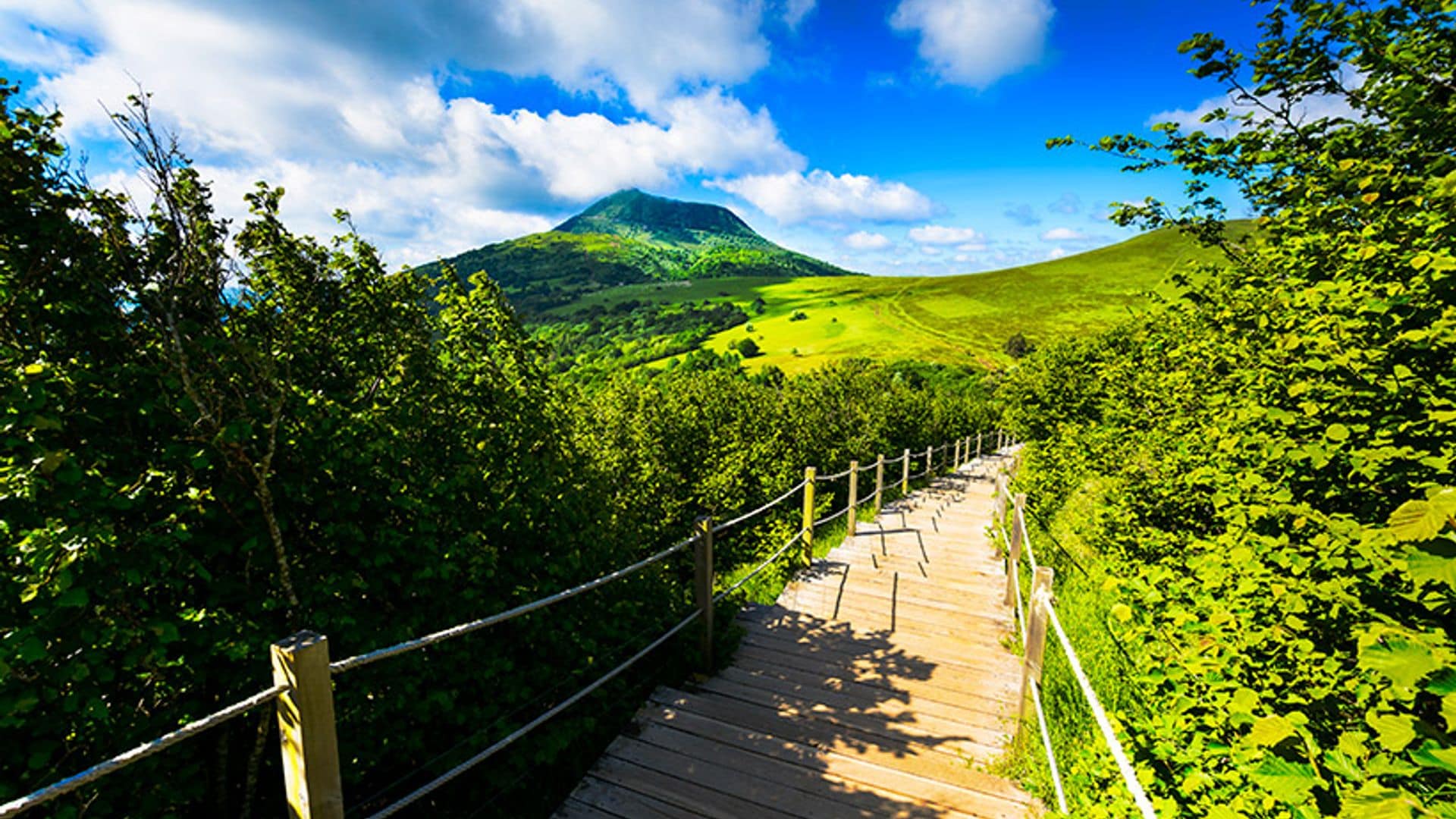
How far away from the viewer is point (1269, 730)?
172 centimetres

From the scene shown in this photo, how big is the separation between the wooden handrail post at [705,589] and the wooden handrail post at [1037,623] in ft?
7.18

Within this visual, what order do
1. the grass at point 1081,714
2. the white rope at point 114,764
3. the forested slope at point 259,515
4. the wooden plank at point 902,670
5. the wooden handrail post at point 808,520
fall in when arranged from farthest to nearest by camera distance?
the wooden handrail post at point 808,520, the wooden plank at point 902,670, the grass at point 1081,714, the forested slope at point 259,515, the white rope at point 114,764

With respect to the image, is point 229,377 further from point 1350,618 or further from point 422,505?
point 1350,618

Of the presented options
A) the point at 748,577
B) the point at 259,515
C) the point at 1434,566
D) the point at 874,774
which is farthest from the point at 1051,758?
the point at 259,515

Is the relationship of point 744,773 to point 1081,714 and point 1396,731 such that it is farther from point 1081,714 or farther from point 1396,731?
point 1396,731

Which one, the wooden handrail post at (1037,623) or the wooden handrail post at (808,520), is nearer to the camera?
the wooden handrail post at (1037,623)

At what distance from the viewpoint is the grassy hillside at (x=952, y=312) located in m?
76.7

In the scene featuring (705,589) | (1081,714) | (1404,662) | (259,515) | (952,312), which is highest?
(952,312)

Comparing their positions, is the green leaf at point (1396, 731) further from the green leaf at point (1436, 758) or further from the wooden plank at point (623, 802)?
the wooden plank at point (623, 802)

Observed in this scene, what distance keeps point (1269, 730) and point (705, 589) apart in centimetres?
334

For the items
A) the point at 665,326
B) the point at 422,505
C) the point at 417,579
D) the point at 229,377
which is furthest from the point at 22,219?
the point at 665,326

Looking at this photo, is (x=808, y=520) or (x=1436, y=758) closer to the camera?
(x=1436, y=758)

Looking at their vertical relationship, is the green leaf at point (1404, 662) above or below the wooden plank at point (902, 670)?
above

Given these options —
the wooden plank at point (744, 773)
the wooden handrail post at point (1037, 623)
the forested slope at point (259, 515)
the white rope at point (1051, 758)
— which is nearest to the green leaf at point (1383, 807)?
the white rope at point (1051, 758)
